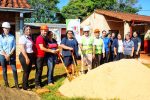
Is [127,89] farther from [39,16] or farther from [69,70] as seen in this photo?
[39,16]

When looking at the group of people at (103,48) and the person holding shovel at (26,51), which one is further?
the group of people at (103,48)

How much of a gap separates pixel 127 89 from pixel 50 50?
2.84 meters

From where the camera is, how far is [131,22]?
25.7 metres

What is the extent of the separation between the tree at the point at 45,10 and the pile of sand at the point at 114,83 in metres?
47.6

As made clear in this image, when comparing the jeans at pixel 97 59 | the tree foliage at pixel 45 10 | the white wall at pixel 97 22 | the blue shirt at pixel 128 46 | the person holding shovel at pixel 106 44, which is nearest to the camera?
the jeans at pixel 97 59

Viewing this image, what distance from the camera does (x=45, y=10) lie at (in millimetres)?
59188

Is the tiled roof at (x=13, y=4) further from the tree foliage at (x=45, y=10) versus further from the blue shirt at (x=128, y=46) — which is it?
the tree foliage at (x=45, y=10)

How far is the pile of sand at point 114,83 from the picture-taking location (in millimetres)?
9617

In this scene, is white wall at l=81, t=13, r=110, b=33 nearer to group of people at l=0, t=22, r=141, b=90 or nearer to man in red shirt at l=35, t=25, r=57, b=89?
group of people at l=0, t=22, r=141, b=90

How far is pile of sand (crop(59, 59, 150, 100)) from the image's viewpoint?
9617mm

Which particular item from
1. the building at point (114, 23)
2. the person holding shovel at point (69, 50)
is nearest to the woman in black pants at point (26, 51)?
the person holding shovel at point (69, 50)

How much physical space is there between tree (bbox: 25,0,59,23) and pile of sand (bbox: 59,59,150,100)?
47562mm

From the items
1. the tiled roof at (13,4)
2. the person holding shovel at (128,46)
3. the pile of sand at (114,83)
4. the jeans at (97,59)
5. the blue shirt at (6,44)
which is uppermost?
the tiled roof at (13,4)

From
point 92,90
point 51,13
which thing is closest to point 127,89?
point 92,90
